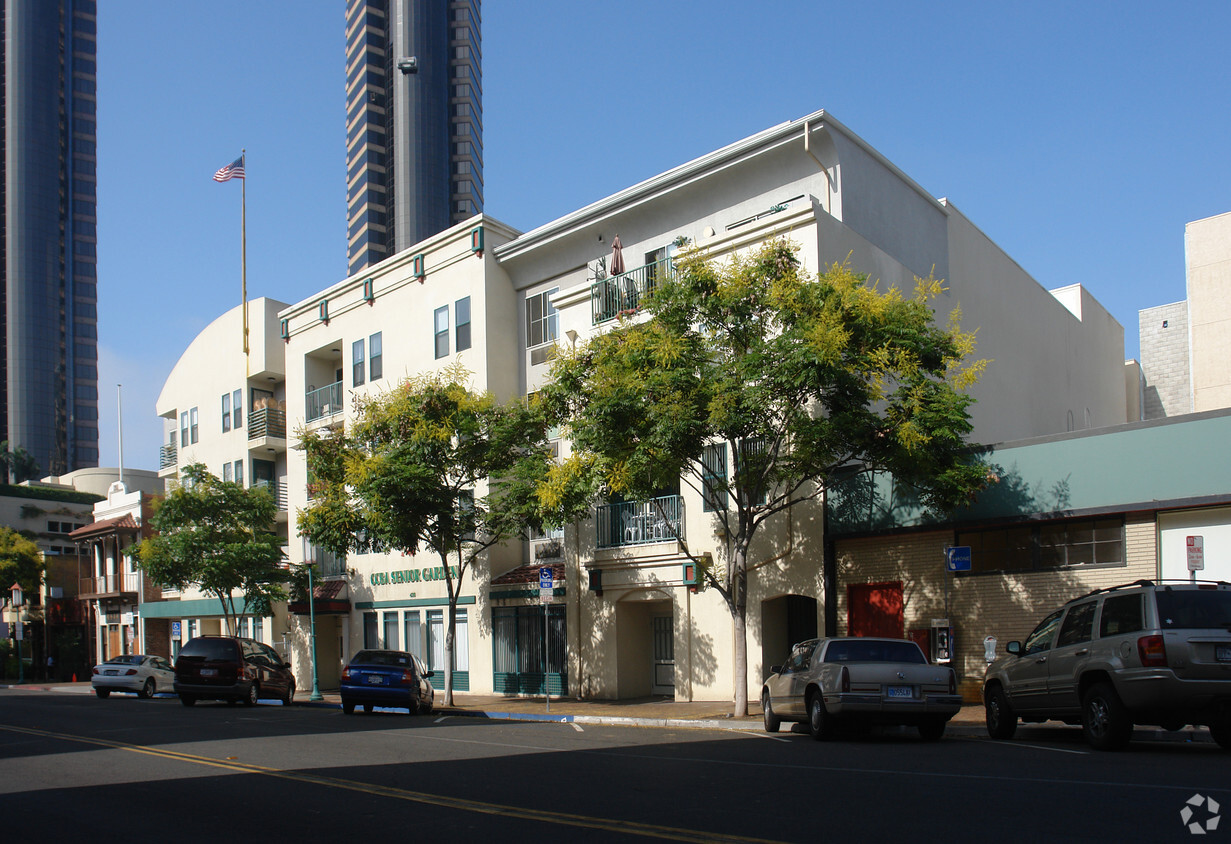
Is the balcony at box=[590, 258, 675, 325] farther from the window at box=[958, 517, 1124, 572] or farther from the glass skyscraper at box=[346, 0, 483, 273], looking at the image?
the glass skyscraper at box=[346, 0, 483, 273]

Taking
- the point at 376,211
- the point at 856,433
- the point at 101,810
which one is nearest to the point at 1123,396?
the point at 856,433

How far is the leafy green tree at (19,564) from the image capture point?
56.2 metres

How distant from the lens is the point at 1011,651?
14242 mm

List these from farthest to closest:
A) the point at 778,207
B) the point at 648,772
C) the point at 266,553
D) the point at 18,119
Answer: the point at 18,119, the point at 266,553, the point at 778,207, the point at 648,772

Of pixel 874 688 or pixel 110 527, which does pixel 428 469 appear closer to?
pixel 874 688

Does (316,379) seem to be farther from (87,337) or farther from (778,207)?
(87,337)

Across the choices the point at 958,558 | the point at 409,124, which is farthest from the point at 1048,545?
the point at 409,124

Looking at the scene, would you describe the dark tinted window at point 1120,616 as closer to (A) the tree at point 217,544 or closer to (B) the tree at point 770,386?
(B) the tree at point 770,386

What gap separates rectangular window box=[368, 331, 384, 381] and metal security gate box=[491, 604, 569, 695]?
30.7 ft

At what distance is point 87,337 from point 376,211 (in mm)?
66331

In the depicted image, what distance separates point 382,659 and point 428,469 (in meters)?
4.21

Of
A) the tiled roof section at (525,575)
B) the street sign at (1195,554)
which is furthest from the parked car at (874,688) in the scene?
the tiled roof section at (525,575)

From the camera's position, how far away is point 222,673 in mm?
26422

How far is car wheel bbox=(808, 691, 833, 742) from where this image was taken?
14508 mm
